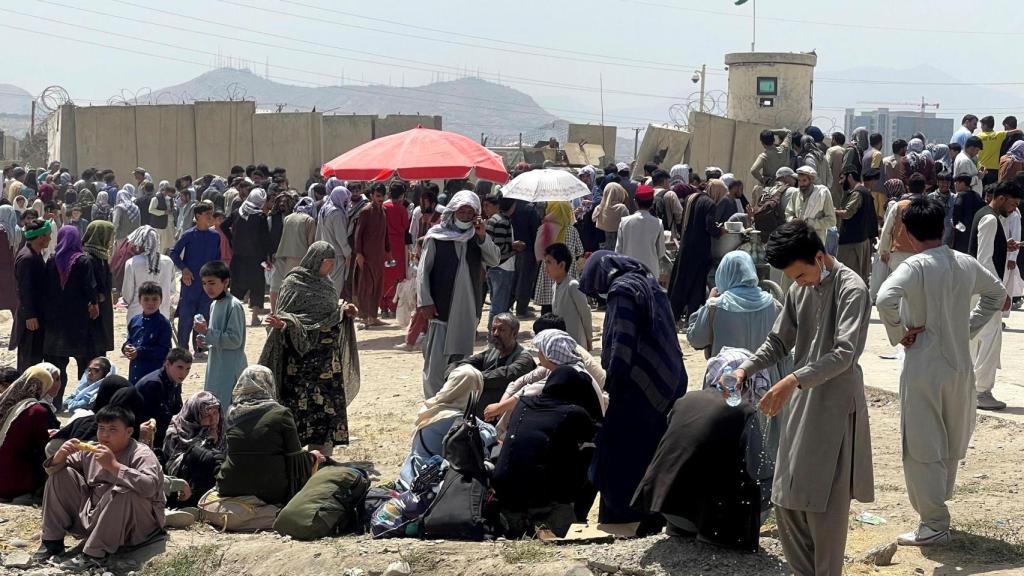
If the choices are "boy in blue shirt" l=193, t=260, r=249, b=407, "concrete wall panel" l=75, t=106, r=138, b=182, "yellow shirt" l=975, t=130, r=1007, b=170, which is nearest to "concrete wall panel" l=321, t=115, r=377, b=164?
"concrete wall panel" l=75, t=106, r=138, b=182

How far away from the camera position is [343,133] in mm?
23406

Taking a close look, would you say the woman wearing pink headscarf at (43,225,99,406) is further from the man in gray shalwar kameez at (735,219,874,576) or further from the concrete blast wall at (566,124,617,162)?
the concrete blast wall at (566,124,617,162)

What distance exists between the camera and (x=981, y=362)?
863 centimetres

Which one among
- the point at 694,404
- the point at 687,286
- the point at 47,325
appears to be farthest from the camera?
the point at 687,286

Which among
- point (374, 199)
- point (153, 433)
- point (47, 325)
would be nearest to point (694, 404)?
point (153, 433)

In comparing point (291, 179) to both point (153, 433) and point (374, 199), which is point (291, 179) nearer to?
point (374, 199)

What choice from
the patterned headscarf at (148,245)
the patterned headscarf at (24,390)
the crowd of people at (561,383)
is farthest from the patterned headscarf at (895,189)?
the patterned headscarf at (24,390)

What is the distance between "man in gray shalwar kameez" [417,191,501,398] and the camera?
8.97m

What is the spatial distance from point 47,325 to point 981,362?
6.69 m

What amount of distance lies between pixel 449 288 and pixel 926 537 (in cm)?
424

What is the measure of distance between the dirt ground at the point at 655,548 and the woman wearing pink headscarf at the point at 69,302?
93.4 inches

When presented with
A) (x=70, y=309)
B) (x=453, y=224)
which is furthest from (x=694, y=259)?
(x=70, y=309)

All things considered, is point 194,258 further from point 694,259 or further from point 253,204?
point 694,259

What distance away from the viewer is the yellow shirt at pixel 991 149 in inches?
599
